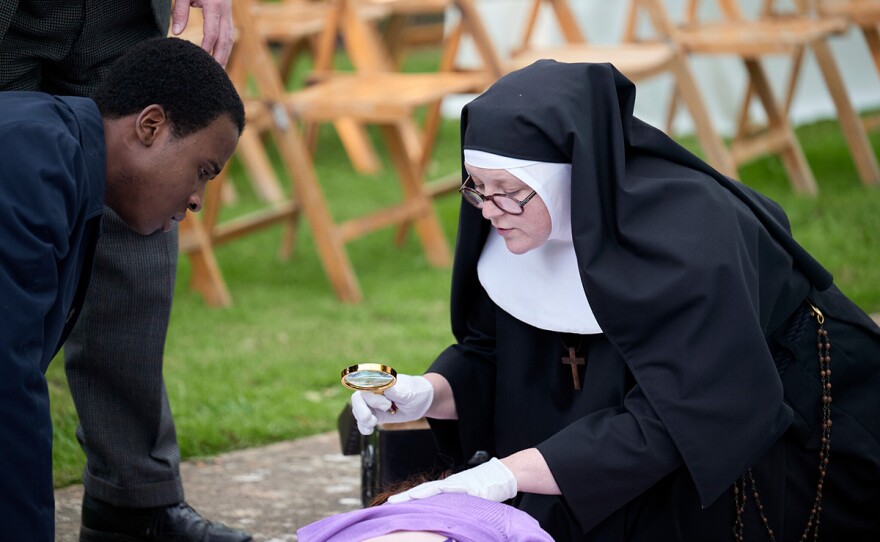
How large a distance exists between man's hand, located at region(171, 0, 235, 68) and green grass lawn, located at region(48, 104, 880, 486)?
1.37 metres

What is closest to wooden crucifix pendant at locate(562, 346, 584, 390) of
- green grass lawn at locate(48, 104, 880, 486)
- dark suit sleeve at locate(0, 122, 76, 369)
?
dark suit sleeve at locate(0, 122, 76, 369)

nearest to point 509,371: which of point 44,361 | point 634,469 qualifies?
point 634,469

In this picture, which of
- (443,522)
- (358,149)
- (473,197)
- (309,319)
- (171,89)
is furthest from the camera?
(358,149)

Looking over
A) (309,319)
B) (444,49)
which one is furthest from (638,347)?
(444,49)

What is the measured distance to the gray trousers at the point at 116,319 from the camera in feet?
7.91

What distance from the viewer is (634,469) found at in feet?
7.30

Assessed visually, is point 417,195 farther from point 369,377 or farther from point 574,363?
point 369,377

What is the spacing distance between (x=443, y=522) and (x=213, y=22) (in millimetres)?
1222

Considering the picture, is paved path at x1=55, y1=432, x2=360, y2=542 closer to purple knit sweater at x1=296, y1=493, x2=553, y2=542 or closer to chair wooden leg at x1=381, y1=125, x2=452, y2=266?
purple knit sweater at x1=296, y1=493, x2=553, y2=542

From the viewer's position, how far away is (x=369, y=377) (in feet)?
7.62

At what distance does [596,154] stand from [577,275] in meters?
0.30

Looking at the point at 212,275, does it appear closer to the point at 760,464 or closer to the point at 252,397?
the point at 252,397

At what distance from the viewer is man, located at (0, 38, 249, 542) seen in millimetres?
1875

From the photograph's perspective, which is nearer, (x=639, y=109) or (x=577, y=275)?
(x=577, y=275)
